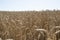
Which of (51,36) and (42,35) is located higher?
(42,35)

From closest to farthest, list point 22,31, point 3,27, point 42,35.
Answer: point 42,35, point 22,31, point 3,27

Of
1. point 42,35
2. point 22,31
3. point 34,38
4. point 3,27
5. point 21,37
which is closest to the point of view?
point 42,35

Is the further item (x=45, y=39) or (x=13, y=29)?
(x=13, y=29)

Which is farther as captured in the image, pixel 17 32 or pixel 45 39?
pixel 17 32

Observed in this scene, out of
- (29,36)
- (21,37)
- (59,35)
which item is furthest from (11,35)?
(59,35)

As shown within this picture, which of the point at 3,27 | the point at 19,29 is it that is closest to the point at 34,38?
the point at 19,29

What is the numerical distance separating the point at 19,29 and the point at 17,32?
1.26 ft

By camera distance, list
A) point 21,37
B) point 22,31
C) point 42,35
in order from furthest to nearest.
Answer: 1. point 22,31
2. point 21,37
3. point 42,35

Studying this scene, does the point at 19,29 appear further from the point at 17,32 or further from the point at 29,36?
the point at 29,36

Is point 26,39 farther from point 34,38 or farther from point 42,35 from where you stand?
point 42,35

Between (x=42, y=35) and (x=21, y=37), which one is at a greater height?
(x=42, y=35)

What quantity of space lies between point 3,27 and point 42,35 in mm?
5928

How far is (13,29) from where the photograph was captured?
13742mm

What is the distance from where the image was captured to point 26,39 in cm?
1078
